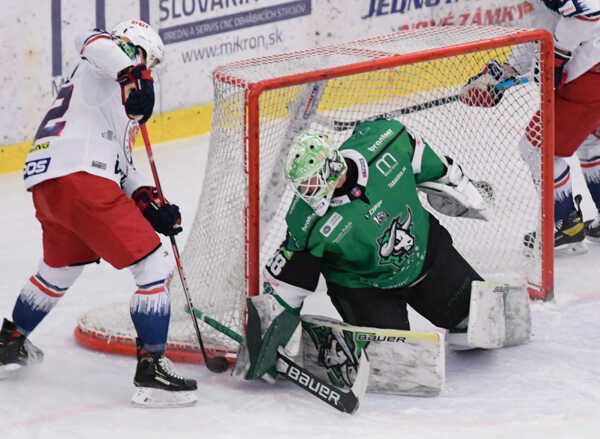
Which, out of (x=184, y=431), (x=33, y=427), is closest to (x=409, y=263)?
(x=184, y=431)

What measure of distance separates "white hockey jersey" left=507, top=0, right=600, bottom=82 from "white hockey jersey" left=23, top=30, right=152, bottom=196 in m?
1.55

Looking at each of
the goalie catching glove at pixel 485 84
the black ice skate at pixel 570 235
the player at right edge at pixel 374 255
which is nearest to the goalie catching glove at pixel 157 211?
the player at right edge at pixel 374 255

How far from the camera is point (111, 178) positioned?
133 inches

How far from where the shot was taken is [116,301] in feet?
14.5

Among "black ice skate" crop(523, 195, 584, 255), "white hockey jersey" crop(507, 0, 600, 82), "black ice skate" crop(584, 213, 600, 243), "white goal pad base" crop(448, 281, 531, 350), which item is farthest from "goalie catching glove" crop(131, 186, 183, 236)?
"black ice skate" crop(584, 213, 600, 243)

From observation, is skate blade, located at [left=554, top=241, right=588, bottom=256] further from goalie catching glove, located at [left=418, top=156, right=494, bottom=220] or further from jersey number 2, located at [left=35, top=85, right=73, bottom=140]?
jersey number 2, located at [left=35, top=85, right=73, bottom=140]

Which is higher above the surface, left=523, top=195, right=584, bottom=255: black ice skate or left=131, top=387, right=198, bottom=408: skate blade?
left=131, top=387, right=198, bottom=408: skate blade

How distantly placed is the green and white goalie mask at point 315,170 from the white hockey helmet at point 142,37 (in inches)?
19.3

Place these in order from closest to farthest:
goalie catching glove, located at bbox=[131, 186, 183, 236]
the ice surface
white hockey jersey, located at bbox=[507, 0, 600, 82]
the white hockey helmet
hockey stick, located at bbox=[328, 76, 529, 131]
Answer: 1. the ice surface
2. the white hockey helmet
3. goalie catching glove, located at bbox=[131, 186, 183, 236]
4. hockey stick, located at bbox=[328, 76, 529, 131]
5. white hockey jersey, located at bbox=[507, 0, 600, 82]

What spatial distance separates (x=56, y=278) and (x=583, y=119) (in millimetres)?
2102

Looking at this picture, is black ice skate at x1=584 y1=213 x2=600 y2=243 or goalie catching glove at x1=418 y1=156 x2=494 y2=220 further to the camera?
black ice skate at x1=584 y1=213 x2=600 y2=243

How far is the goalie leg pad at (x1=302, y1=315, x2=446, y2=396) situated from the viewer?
3408 millimetres

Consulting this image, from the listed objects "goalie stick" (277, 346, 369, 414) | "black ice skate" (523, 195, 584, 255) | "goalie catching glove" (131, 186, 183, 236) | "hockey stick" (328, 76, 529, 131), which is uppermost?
"hockey stick" (328, 76, 529, 131)

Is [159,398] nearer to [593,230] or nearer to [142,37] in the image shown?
[142,37]
